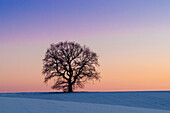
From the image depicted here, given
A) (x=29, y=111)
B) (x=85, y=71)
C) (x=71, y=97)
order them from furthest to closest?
(x=85, y=71)
(x=71, y=97)
(x=29, y=111)

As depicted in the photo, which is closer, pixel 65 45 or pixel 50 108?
pixel 50 108

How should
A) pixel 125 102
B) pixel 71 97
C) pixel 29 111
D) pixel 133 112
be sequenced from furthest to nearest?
pixel 71 97 < pixel 125 102 < pixel 133 112 < pixel 29 111

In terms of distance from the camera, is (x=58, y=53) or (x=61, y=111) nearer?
(x=61, y=111)

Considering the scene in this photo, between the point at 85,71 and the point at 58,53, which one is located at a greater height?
the point at 58,53

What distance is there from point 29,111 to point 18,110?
21.4 inches

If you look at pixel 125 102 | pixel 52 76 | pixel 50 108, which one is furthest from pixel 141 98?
pixel 50 108

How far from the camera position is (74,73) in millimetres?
35312

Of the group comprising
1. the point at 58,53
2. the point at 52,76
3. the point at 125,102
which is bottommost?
the point at 125,102

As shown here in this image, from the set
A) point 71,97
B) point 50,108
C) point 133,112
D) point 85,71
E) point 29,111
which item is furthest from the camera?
point 85,71

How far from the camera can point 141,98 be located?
88.4 feet

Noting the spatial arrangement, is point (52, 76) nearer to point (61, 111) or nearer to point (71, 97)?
point (71, 97)

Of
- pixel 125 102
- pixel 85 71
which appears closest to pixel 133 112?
pixel 125 102

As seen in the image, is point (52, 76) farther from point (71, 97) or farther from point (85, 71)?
point (71, 97)

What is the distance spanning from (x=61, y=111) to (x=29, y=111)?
1.48 meters
